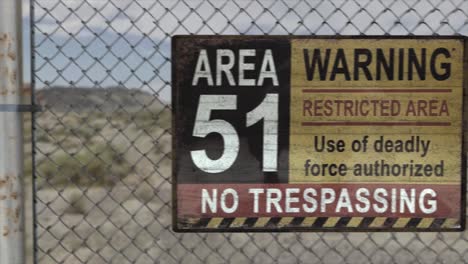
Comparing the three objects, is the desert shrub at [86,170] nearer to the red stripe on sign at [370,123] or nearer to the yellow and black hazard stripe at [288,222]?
the yellow and black hazard stripe at [288,222]

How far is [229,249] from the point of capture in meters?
7.51

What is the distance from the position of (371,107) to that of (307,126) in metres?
0.30

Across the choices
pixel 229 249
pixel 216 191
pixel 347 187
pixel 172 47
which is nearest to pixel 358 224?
pixel 347 187

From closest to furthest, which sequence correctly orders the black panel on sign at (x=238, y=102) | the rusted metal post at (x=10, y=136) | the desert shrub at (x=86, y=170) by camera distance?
the rusted metal post at (x=10, y=136) < the black panel on sign at (x=238, y=102) < the desert shrub at (x=86, y=170)

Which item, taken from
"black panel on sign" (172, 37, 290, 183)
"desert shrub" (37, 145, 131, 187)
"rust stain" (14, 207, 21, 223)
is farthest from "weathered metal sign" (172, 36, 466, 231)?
"rust stain" (14, 207, 21, 223)

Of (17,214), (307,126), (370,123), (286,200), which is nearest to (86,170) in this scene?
(17,214)

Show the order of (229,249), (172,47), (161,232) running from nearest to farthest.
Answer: (172,47), (229,249), (161,232)

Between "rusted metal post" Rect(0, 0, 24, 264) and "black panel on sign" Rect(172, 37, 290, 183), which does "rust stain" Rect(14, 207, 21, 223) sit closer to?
"rusted metal post" Rect(0, 0, 24, 264)

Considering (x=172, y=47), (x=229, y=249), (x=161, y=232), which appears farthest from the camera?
(x=161, y=232)

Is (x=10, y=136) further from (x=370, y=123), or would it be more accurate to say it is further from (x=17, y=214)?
(x=370, y=123)

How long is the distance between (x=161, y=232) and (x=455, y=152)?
18.3ft

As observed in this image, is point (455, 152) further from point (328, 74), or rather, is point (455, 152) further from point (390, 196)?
point (328, 74)

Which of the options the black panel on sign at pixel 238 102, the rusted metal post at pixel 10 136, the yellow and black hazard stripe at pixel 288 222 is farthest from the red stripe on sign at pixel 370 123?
the rusted metal post at pixel 10 136

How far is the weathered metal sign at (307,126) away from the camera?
3219mm
